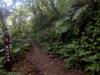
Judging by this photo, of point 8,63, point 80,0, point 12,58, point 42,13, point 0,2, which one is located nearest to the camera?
point 8,63

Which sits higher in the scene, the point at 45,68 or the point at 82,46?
the point at 82,46

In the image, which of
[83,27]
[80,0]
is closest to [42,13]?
[80,0]

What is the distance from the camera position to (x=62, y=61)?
9.09 meters

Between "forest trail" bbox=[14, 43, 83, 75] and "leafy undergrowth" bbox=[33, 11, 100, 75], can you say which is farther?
"forest trail" bbox=[14, 43, 83, 75]

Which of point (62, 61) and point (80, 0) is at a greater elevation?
point (80, 0)

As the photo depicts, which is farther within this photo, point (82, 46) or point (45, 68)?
point (45, 68)

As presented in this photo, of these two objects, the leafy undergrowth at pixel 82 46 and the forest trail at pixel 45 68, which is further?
the forest trail at pixel 45 68

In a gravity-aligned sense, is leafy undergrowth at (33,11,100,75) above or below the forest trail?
above

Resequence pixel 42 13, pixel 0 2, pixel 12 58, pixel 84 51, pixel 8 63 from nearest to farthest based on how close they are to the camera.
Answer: pixel 84 51 < pixel 8 63 < pixel 12 58 < pixel 0 2 < pixel 42 13

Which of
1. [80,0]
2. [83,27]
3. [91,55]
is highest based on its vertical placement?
[80,0]

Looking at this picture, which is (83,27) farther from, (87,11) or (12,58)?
(12,58)

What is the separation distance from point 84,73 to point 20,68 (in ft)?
10.9

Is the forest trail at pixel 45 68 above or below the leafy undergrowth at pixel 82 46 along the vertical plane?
below

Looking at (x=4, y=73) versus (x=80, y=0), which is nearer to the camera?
(x=4, y=73)
